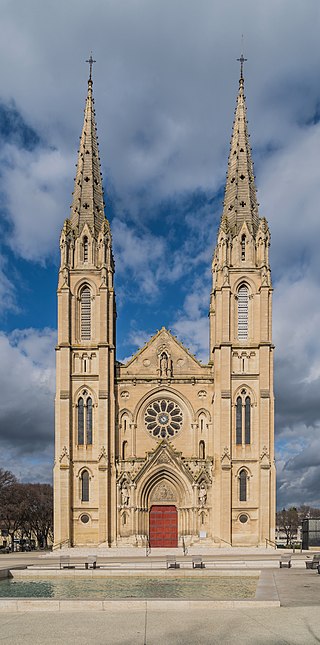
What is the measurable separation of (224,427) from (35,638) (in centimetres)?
4247

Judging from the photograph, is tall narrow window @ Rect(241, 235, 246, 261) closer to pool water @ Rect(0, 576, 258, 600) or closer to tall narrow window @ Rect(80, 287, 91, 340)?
tall narrow window @ Rect(80, 287, 91, 340)

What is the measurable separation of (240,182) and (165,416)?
72.4ft

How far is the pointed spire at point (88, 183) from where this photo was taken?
64875 mm

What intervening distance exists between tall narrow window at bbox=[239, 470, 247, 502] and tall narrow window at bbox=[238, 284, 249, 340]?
36.6ft

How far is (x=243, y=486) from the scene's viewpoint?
192ft

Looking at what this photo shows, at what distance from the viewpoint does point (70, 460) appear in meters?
59.1

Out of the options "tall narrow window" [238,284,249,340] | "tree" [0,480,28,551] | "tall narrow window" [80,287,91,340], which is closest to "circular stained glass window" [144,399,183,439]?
"tall narrow window" [80,287,91,340]

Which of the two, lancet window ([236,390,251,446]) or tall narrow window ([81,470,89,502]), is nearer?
lancet window ([236,390,251,446])

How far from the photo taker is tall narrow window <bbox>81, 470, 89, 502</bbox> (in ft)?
194

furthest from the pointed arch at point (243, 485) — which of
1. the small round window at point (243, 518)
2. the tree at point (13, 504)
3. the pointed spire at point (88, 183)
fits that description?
the tree at point (13, 504)

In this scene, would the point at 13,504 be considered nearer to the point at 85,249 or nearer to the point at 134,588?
the point at 85,249

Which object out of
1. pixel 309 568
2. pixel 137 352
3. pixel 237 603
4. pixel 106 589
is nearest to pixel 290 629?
pixel 237 603

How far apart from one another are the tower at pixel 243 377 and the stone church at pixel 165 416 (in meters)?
0.09

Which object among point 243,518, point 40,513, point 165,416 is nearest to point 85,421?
point 165,416
